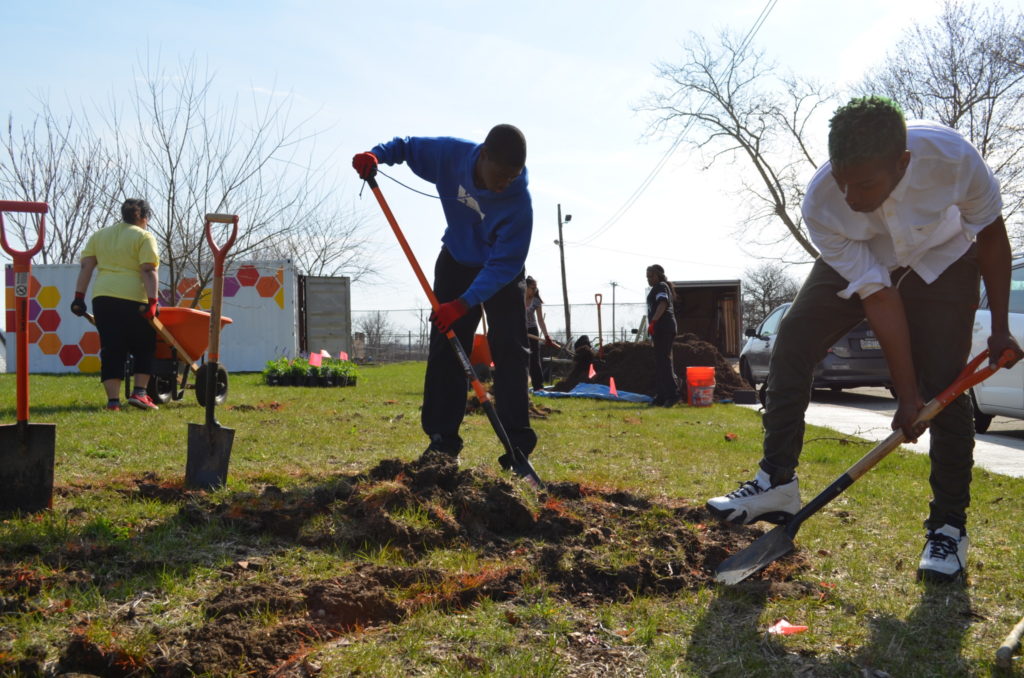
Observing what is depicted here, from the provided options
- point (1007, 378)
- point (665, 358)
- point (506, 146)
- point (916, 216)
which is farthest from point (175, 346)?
point (1007, 378)

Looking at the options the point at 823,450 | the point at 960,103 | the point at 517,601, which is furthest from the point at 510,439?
the point at 960,103

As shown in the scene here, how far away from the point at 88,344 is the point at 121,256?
13.4m

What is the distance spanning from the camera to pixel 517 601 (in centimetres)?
264

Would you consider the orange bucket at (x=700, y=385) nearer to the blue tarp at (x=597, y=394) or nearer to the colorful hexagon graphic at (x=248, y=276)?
the blue tarp at (x=597, y=394)

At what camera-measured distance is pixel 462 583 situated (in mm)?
2705

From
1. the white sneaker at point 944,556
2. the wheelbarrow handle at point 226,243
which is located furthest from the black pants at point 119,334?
the white sneaker at point 944,556

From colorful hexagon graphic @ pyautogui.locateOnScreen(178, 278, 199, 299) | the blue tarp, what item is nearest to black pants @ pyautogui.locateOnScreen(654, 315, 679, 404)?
the blue tarp

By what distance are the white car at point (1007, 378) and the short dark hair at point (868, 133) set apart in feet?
17.7

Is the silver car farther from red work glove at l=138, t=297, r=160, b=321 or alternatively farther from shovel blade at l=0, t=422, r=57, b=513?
shovel blade at l=0, t=422, r=57, b=513

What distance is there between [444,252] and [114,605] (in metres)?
2.65

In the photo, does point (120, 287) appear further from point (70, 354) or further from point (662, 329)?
point (70, 354)

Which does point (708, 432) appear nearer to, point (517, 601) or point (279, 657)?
point (517, 601)

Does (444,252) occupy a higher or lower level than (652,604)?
higher

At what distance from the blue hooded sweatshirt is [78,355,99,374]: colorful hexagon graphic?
17556 millimetres
